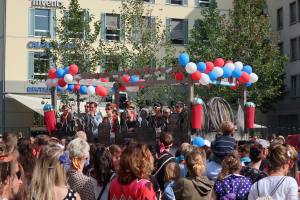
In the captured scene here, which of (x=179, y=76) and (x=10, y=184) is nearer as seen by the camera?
(x=10, y=184)

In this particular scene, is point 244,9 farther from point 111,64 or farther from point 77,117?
point 77,117

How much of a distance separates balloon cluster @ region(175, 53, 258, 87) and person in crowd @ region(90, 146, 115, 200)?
7.69 meters

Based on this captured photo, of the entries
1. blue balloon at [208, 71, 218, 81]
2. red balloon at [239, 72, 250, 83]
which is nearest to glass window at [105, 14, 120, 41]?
red balloon at [239, 72, 250, 83]

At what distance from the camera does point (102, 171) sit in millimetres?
6141

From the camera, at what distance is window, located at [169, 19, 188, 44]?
1508 inches

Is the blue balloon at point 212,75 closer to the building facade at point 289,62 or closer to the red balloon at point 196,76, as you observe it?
the red balloon at point 196,76

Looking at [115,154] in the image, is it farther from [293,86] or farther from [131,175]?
[293,86]

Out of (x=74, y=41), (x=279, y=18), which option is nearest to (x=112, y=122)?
(x=74, y=41)

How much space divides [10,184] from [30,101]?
27984 millimetres

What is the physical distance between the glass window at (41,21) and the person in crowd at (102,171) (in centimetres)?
2938

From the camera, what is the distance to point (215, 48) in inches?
1210

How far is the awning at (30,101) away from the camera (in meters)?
30.4

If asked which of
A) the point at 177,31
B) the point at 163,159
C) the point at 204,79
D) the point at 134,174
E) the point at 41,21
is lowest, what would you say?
the point at 163,159

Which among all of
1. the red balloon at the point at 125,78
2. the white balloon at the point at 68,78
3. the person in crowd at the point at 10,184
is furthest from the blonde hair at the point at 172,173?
the white balloon at the point at 68,78
